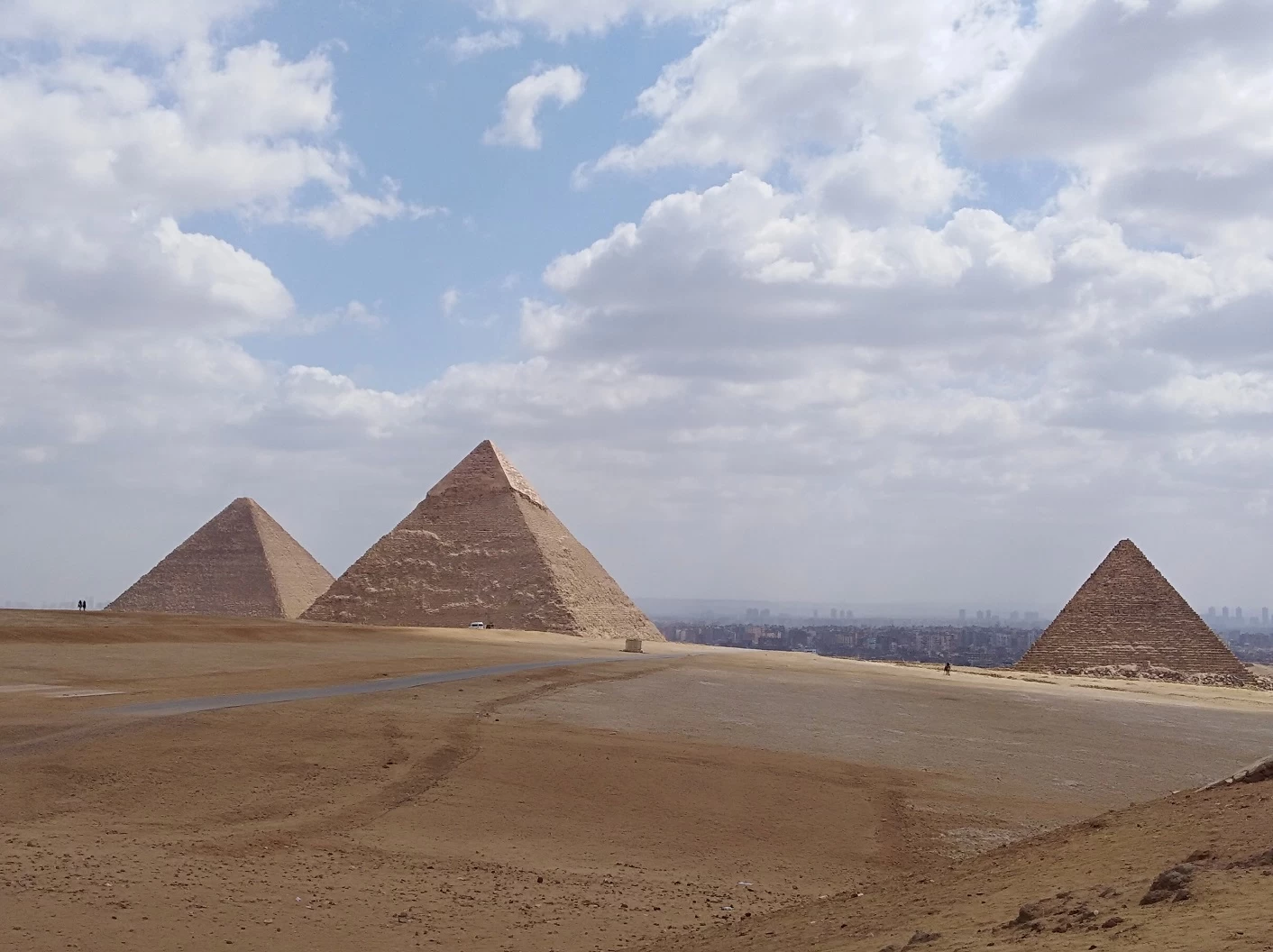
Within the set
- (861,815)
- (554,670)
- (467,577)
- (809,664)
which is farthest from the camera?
(467,577)

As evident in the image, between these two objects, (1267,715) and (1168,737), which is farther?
(1267,715)

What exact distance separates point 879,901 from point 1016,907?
4.77 ft

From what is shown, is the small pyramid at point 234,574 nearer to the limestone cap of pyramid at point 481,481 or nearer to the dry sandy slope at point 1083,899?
the limestone cap of pyramid at point 481,481

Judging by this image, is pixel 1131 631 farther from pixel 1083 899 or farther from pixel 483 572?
pixel 1083 899

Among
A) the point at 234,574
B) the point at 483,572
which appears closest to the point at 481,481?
the point at 483,572

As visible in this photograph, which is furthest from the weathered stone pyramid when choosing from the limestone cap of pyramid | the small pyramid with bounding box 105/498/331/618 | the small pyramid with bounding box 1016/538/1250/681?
the small pyramid with bounding box 1016/538/1250/681

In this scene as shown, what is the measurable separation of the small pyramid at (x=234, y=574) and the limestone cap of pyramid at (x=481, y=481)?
14.7 metres

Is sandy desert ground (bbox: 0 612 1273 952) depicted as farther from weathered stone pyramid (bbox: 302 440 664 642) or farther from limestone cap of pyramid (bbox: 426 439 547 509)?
limestone cap of pyramid (bbox: 426 439 547 509)

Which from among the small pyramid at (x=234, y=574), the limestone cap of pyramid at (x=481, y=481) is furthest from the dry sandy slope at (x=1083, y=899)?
the small pyramid at (x=234, y=574)

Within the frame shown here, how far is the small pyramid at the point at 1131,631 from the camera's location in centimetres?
4647

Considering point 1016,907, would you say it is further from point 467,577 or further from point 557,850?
point 467,577

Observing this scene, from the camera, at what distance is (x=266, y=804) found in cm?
1037

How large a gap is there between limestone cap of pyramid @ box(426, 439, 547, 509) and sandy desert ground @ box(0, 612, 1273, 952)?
4009 cm

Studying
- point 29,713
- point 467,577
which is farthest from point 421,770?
point 467,577
